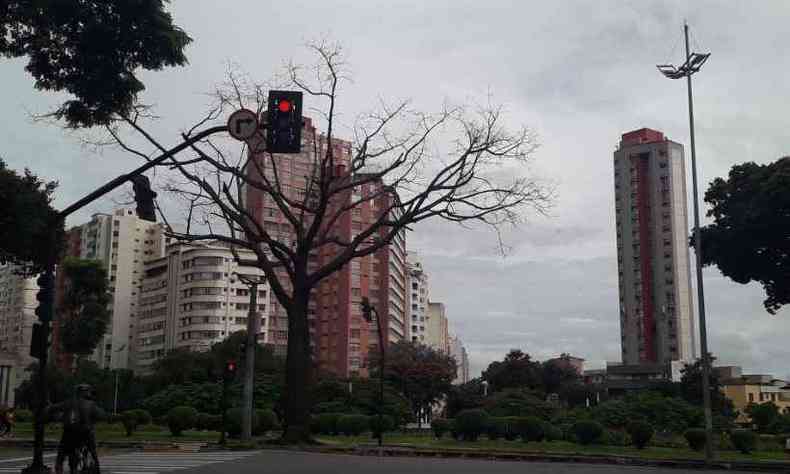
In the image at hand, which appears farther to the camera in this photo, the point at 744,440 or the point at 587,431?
the point at 587,431

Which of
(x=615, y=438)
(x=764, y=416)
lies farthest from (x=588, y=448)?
(x=764, y=416)

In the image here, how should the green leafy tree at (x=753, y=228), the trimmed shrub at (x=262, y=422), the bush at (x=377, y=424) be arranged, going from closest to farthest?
the green leafy tree at (x=753, y=228)
the bush at (x=377, y=424)
the trimmed shrub at (x=262, y=422)

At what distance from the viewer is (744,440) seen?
1251 inches

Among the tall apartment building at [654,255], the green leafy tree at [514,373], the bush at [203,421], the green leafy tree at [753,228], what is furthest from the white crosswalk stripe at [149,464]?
the tall apartment building at [654,255]

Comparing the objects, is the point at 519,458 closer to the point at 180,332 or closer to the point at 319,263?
the point at 319,263

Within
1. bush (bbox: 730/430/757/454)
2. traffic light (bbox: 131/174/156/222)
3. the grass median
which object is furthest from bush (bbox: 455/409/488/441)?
traffic light (bbox: 131/174/156/222)

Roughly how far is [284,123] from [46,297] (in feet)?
20.4

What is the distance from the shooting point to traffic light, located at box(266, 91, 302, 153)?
11.6m

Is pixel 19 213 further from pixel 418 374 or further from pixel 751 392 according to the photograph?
pixel 751 392

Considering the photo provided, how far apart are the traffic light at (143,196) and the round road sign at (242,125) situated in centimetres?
216

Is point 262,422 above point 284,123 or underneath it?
underneath

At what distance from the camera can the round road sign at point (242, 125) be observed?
1268 cm

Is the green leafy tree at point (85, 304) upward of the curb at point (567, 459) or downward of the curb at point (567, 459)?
upward

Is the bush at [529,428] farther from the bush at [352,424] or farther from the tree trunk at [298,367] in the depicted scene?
the tree trunk at [298,367]
